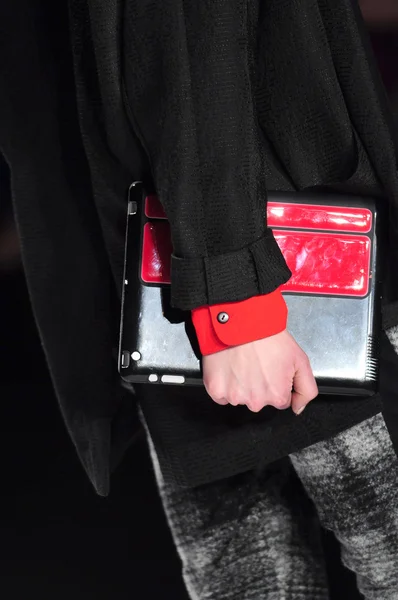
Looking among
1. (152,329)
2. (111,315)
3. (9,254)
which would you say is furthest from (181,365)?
(9,254)

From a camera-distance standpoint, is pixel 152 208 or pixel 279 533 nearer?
pixel 152 208

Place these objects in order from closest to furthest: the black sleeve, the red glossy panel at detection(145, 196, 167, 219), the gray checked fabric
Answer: the black sleeve
the red glossy panel at detection(145, 196, 167, 219)
the gray checked fabric

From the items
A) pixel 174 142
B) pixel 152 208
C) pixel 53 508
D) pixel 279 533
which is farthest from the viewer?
pixel 53 508

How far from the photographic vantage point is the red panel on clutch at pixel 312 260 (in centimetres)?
73

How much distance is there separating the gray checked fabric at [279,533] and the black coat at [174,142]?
0.12m

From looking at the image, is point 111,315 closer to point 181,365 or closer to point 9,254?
point 181,365

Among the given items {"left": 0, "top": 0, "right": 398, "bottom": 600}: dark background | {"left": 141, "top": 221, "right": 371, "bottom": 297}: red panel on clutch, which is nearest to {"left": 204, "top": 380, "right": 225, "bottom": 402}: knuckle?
{"left": 141, "top": 221, "right": 371, "bottom": 297}: red panel on clutch

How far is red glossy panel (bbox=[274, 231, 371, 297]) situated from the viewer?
727mm

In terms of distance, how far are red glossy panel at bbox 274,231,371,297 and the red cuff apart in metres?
0.07

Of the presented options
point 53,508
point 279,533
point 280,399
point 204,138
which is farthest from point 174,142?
point 53,508

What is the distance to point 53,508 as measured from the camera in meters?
1.28

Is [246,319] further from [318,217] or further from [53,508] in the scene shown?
[53,508]

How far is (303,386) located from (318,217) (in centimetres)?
16

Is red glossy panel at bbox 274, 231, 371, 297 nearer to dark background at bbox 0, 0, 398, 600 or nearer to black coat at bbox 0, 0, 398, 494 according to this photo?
black coat at bbox 0, 0, 398, 494
